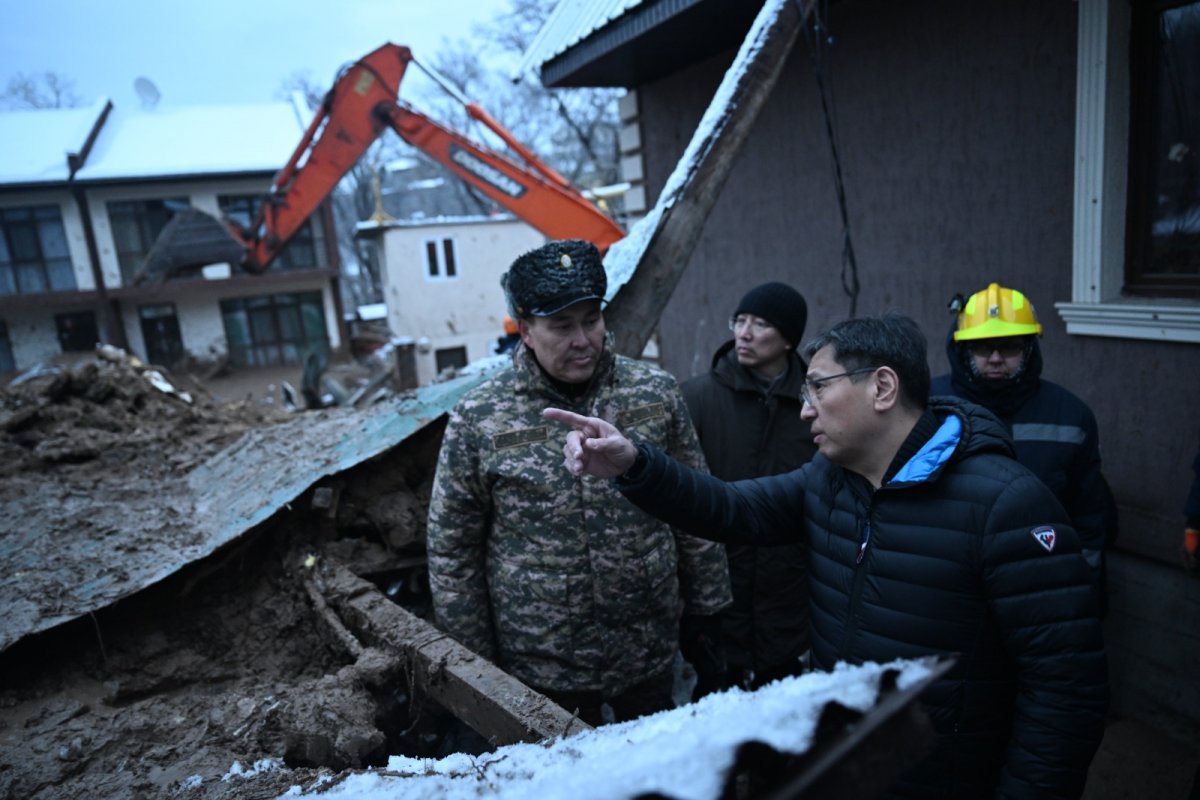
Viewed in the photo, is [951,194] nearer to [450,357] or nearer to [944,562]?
[944,562]

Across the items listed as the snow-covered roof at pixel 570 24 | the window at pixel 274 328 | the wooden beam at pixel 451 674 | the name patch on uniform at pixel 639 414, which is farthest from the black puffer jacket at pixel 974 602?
the window at pixel 274 328

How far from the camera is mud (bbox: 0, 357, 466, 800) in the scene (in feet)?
6.66

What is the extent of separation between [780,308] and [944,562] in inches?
65.2

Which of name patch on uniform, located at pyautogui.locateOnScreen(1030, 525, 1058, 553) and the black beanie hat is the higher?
the black beanie hat

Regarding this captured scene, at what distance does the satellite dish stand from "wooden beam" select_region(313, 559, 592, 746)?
84.9 feet

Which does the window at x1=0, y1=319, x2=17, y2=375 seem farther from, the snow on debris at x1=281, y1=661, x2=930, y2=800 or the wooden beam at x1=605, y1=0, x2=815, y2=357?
the snow on debris at x1=281, y1=661, x2=930, y2=800

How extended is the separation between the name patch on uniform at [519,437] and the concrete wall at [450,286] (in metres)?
20.2

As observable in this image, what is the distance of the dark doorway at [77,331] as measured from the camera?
2123 centimetres

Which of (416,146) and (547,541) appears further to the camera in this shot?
(416,146)

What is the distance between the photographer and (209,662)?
2920 mm

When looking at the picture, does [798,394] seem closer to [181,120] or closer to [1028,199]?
[1028,199]

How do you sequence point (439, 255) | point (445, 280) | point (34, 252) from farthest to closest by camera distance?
point (445, 280) < point (439, 255) < point (34, 252)

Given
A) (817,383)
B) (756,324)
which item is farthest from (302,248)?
(817,383)

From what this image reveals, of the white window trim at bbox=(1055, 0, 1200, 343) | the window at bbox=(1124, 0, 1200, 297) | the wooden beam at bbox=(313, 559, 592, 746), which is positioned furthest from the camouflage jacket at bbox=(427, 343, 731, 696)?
the window at bbox=(1124, 0, 1200, 297)
